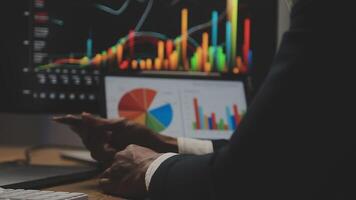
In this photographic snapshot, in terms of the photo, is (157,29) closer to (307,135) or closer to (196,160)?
(196,160)

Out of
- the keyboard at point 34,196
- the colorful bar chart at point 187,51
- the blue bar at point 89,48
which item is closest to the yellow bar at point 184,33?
the colorful bar chart at point 187,51

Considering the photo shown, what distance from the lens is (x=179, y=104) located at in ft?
4.70

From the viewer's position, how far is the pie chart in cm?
138

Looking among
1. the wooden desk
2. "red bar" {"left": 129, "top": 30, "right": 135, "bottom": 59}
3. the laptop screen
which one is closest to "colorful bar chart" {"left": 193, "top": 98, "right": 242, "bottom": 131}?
the laptop screen

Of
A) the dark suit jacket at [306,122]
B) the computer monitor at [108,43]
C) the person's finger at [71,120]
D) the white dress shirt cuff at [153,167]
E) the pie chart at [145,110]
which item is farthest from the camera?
the computer monitor at [108,43]

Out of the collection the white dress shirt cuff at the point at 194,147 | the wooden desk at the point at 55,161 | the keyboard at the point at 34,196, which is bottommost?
the wooden desk at the point at 55,161

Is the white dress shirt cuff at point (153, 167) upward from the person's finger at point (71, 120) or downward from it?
downward

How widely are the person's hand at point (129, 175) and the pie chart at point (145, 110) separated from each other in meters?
0.45

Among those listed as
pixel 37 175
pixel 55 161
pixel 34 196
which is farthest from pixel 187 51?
pixel 34 196

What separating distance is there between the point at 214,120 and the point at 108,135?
1.45ft

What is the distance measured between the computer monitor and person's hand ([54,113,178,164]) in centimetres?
39

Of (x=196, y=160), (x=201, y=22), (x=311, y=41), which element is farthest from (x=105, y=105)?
(x=311, y=41)

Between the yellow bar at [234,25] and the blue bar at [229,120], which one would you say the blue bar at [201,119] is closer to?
the blue bar at [229,120]

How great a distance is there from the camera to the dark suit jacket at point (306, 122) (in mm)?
659
